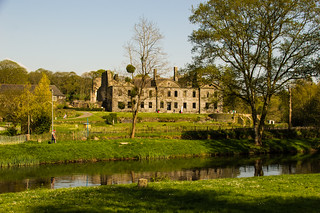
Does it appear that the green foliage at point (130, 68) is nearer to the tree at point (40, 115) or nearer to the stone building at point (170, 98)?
the tree at point (40, 115)

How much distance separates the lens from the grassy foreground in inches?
436

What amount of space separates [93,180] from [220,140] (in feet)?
69.1

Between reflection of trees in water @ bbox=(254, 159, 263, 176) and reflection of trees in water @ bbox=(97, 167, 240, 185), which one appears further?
reflection of trees in water @ bbox=(254, 159, 263, 176)

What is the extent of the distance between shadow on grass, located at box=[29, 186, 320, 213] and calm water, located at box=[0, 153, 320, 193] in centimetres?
702

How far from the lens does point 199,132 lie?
1619 inches

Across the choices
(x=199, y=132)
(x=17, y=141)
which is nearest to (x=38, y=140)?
(x=17, y=141)

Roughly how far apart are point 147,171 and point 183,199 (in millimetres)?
13515

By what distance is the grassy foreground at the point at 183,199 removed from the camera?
11.1m

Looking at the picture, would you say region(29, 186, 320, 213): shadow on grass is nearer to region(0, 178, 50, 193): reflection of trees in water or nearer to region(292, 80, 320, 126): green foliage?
region(0, 178, 50, 193): reflection of trees in water

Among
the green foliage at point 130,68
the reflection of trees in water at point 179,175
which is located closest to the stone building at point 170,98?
the green foliage at point 130,68

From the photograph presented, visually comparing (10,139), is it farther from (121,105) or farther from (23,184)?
(121,105)

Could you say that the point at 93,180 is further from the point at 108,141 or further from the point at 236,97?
the point at 236,97

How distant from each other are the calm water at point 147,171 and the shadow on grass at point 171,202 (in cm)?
702

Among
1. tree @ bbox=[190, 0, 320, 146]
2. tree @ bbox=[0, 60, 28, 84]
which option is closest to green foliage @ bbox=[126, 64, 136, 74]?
tree @ bbox=[190, 0, 320, 146]
